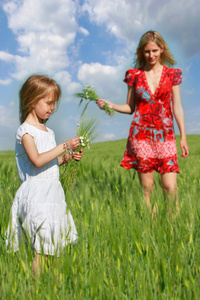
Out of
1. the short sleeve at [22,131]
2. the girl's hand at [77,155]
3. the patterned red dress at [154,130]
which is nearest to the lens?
the short sleeve at [22,131]

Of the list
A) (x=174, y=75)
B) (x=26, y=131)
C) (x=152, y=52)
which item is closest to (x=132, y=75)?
(x=152, y=52)

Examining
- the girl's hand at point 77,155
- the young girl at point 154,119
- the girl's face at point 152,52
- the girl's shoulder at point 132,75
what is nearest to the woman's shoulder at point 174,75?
the young girl at point 154,119

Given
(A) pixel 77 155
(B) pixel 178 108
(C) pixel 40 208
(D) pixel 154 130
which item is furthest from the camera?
(B) pixel 178 108

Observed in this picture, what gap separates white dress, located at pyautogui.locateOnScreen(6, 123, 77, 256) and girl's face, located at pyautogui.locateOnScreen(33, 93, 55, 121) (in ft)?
0.32

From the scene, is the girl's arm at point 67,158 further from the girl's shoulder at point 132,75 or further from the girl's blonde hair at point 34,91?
the girl's shoulder at point 132,75

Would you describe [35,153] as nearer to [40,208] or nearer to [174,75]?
[40,208]

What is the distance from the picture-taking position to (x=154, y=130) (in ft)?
8.63

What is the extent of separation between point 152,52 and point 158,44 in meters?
0.12

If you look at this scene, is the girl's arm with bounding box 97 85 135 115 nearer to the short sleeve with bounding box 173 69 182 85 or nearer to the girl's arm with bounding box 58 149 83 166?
the short sleeve with bounding box 173 69 182 85

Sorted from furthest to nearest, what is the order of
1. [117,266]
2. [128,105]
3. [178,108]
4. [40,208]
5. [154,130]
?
[128,105]
[178,108]
[154,130]
[40,208]
[117,266]

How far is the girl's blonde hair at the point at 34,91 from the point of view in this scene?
190 centimetres

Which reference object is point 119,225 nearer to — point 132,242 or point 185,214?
point 132,242

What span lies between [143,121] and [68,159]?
0.87m

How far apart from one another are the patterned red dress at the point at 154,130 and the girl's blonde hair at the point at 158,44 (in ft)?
0.79
